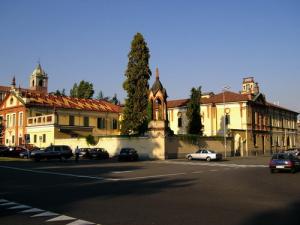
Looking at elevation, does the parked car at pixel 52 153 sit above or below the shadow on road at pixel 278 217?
above

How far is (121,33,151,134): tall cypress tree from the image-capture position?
51594 mm

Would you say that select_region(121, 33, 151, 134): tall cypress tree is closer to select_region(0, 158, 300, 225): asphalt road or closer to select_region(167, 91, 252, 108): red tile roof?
select_region(167, 91, 252, 108): red tile roof

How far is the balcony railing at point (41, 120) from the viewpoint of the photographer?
58469 millimetres

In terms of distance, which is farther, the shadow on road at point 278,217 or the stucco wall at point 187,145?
the stucco wall at point 187,145

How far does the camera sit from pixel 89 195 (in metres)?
14.4

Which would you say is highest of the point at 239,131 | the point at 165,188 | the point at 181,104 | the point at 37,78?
the point at 37,78

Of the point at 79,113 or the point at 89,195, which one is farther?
the point at 79,113

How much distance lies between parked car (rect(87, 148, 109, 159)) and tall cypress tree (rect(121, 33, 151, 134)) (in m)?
5.32

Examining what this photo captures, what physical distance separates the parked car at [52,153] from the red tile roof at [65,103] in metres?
20.8

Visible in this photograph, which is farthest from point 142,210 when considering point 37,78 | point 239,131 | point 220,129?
point 37,78

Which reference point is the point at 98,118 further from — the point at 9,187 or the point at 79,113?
the point at 9,187

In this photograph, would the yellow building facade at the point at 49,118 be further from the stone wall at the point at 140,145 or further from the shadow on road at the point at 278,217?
the shadow on road at the point at 278,217

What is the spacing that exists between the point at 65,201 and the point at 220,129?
55.0 m

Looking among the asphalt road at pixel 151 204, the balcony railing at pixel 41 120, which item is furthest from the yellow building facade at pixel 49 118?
the asphalt road at pixel 151 204
